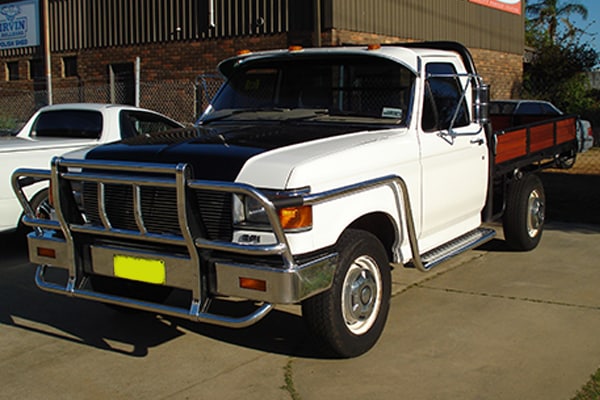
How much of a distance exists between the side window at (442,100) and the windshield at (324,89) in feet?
0.68

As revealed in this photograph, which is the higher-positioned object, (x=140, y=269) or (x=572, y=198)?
(x=140, y=269)

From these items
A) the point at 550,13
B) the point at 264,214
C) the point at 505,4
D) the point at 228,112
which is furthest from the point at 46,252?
the point at 550,13

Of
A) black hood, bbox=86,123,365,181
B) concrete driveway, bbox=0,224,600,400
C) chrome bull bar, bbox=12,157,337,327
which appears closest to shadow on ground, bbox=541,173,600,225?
concrete driveway, bbox=0,224,600,400

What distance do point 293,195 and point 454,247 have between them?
2.27m

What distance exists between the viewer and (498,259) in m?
A: 7.72

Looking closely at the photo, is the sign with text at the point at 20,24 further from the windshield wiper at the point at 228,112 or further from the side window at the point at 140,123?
the windshield wiper at the point at 228,112

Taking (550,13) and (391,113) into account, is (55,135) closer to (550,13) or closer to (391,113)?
(391,113)

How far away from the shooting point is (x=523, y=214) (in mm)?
7688

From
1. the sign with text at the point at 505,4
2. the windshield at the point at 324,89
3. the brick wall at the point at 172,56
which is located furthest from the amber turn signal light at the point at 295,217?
the sign with text at the point at 505,4

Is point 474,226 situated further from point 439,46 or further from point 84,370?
point 84,370

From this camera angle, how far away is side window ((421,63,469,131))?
5.89 m

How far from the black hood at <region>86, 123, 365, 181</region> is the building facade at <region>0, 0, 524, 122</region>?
1031cm

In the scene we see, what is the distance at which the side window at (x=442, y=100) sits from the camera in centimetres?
589

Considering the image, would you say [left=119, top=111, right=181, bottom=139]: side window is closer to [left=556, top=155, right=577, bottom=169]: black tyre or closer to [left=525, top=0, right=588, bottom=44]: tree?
[left=556, top=155, right=577, bottom=169]: black tyre
